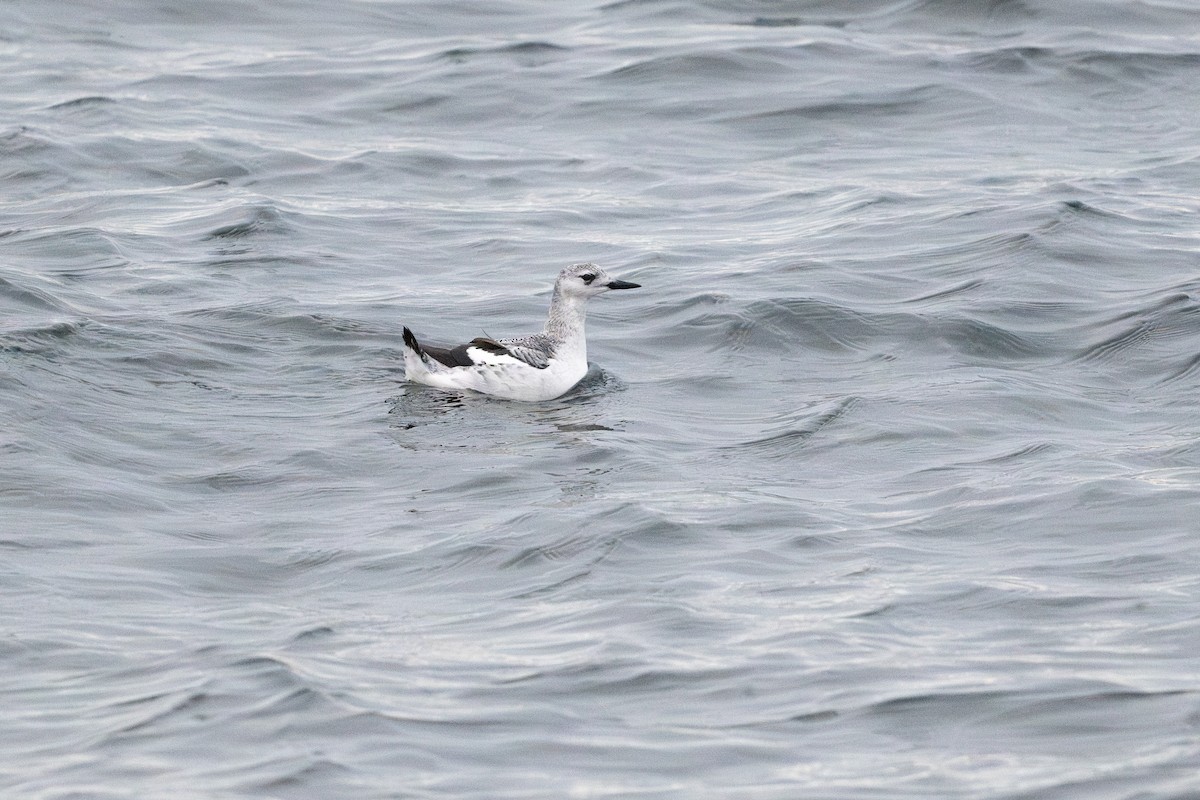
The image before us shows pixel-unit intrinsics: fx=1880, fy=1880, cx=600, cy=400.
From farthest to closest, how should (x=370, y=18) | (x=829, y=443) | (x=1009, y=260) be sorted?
(x=370, y=18)
(x=1009, y=260)
(x=829, y=443)

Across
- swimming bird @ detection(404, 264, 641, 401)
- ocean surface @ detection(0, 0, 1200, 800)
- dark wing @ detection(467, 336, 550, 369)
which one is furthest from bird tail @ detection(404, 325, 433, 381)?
dark wing @ detection(467, 336, 550, 369)

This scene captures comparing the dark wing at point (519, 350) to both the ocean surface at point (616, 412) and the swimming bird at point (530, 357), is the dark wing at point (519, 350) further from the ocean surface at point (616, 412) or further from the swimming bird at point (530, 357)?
the ocean surface at point (616, 412)

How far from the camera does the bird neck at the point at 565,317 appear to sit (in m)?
14.1

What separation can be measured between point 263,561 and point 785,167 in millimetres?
10888

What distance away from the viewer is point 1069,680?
7980 mm

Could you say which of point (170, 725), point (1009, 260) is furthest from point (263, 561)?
point (1009, 260)

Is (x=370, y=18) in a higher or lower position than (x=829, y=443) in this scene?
higher

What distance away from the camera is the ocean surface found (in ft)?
25.0

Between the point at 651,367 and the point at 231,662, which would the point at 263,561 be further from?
the point at 651,367

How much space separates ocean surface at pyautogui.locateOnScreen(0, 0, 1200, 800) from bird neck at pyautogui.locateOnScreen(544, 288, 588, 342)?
64 centimetres

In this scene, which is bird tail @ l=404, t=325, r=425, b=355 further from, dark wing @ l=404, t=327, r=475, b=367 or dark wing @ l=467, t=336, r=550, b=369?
dark wing @ l=467, t=336, r=550, b=369

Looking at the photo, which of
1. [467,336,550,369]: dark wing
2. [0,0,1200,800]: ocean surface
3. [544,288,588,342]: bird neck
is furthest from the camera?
[544,288,588,342]: bird neck

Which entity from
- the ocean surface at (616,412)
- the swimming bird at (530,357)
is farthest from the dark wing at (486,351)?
the ocean surface at (616,412)

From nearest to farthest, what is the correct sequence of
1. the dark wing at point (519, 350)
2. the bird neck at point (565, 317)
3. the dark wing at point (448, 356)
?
the dark wing at point (448, 356) → the dark wing at point (519, 350) → the bird neck at point (565, 317)
